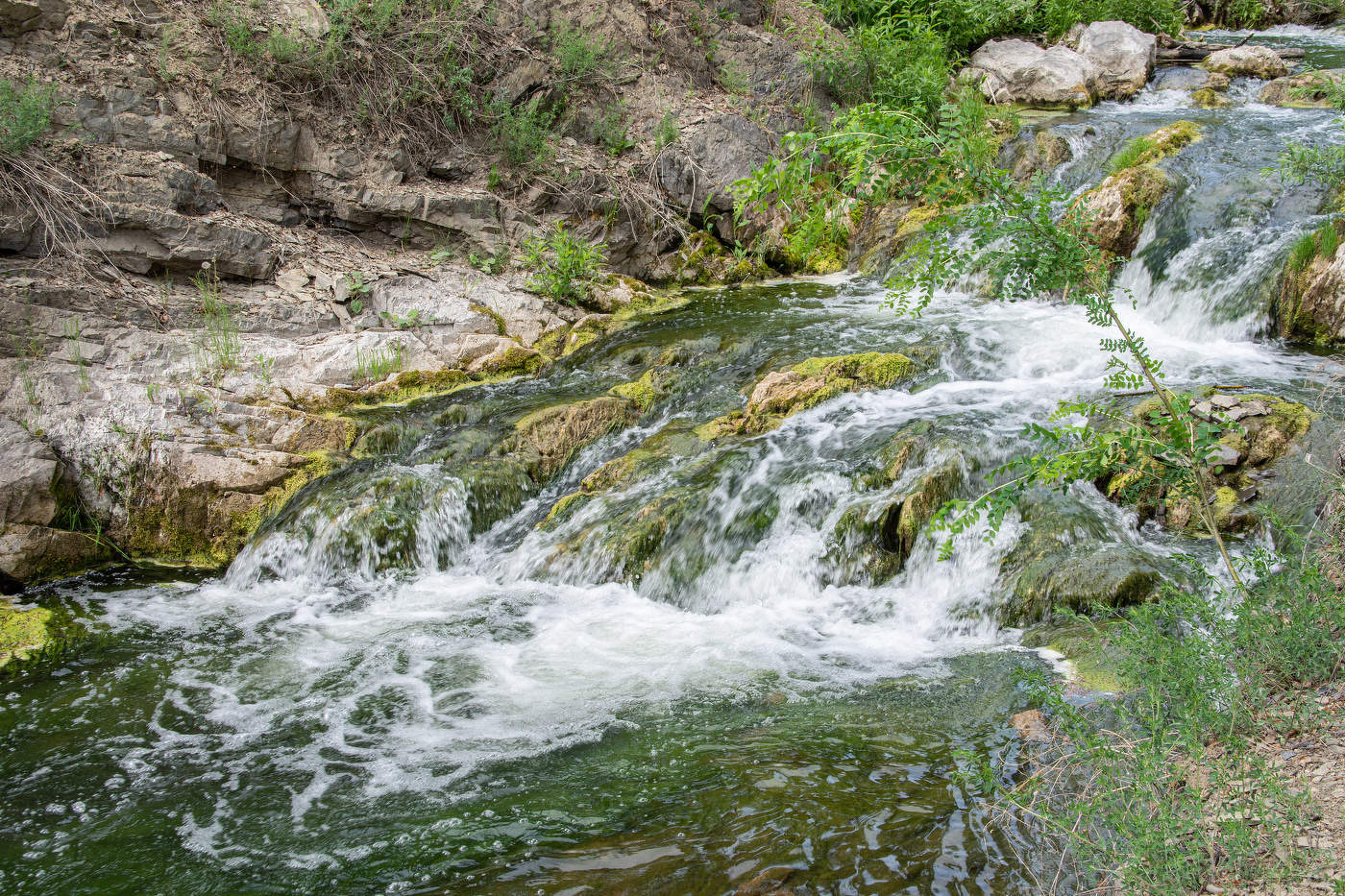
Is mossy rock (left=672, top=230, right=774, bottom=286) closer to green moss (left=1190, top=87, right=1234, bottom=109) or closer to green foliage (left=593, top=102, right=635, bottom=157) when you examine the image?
green foliage (left=593, top=102, right=635, bottom=157)

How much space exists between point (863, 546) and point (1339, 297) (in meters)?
4.86

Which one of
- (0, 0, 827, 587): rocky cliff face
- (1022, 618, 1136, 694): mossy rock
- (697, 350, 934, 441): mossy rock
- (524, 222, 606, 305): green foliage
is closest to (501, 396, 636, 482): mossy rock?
(697, 350, 934, 441): mossy rock

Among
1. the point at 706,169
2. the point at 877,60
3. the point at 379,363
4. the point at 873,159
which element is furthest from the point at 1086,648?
the point at 877,60

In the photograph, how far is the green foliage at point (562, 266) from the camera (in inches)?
384

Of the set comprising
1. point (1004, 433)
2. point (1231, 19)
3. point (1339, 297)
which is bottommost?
point (1004, 433)

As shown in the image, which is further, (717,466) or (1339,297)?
(1339,297)

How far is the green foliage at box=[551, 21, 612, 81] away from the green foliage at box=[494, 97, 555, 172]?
0.92 m

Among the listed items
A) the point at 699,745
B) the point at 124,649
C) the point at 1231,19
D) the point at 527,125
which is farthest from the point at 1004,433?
the point at 1231,19

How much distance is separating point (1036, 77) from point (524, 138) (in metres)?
7.99

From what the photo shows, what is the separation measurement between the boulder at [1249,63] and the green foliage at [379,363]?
1266cm

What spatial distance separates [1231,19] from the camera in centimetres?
1573

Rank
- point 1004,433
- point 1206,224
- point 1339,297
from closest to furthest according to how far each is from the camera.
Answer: point 1004,433 → point 1339,297 → point 1206,224

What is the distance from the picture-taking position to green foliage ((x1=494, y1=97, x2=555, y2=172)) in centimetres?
1052

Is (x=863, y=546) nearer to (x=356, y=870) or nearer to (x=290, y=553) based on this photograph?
(x=356, y=870)
